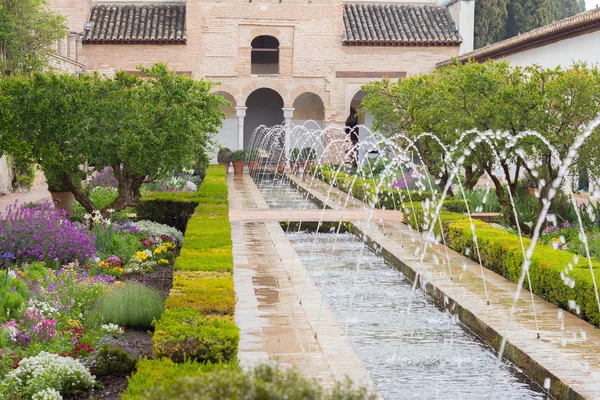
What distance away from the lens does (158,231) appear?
11.0m

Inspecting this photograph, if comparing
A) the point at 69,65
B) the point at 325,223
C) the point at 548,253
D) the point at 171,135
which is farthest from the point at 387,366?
the point at 69,65

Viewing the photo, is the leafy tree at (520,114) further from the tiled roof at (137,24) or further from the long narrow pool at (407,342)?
the tiled roof at (137,24)

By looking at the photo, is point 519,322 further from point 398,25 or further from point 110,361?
point 398,25

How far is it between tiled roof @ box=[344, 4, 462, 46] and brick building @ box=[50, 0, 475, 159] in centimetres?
4

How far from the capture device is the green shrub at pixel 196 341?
451 cm

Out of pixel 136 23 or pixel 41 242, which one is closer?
pixel 41 242

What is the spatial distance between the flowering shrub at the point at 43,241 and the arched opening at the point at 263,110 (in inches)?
942

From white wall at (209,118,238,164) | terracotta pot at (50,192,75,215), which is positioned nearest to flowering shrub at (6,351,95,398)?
terracotta pot at (50,192,75,215)

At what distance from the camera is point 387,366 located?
582 cm

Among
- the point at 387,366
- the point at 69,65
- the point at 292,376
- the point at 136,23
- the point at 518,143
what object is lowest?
the point at 387,366

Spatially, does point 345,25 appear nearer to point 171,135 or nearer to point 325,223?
point 325,223

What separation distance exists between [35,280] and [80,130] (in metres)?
3.06

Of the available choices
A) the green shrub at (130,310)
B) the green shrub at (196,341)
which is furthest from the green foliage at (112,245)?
the green shrub at (196,341)

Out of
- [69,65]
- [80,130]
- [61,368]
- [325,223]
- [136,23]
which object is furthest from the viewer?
[136,23]
